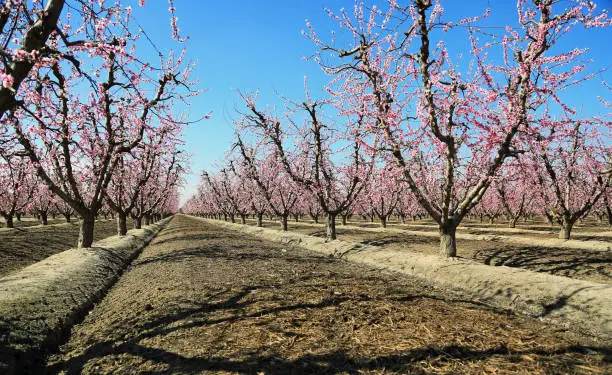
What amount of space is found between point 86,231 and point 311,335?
529 inches

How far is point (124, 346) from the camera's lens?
4.99 metres

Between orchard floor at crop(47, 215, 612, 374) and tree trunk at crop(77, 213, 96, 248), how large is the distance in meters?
7.77

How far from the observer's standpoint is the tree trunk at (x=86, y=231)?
14599mm

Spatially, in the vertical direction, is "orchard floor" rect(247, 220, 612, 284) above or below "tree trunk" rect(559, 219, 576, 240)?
below

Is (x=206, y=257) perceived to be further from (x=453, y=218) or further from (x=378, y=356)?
(x=378, y=356)

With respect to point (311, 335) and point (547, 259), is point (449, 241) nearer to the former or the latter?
point (547, 259)

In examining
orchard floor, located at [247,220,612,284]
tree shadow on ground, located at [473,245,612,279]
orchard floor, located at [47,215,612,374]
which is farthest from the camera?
tree shadow on ground, located at [473,245,612,279]

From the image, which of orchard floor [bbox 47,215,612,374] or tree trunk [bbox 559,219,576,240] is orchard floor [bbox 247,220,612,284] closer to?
tree trunk [bbox 559,219,576,240]

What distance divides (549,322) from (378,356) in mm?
3977

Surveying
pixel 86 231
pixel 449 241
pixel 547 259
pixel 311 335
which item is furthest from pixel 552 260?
pixel 86 231

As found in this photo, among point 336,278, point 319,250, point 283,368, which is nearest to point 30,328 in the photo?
point 283,368

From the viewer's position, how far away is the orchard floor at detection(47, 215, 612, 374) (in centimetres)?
416

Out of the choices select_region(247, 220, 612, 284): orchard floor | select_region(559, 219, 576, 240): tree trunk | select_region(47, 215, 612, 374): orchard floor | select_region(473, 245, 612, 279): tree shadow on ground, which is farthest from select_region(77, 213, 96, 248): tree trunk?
select_region(559, 219, 576, 240): tree trunk

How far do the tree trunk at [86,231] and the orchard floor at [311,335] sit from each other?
25.5 feet
